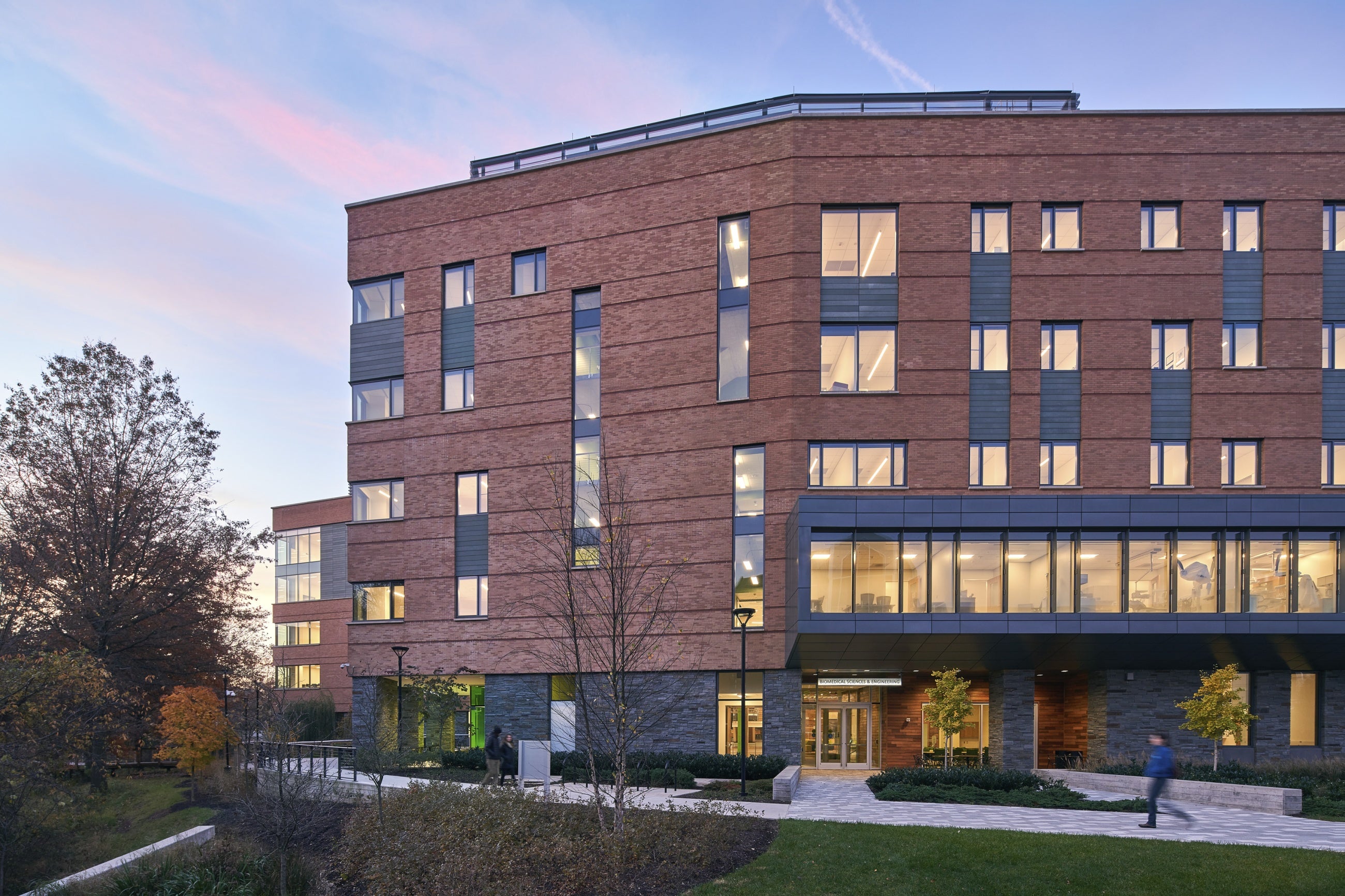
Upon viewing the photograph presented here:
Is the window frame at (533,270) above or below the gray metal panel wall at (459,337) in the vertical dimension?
above

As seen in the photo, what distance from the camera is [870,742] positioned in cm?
3241

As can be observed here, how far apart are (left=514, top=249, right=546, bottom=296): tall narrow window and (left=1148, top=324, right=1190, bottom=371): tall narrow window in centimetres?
2165

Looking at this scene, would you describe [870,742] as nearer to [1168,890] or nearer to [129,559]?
[1168,890]

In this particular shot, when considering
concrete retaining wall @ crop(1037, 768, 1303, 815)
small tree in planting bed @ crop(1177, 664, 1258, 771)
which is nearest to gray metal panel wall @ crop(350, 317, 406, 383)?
concrete retaining wall @ crop(1037, 768, 1303, 815)

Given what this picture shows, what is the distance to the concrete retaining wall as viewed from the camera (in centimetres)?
1881

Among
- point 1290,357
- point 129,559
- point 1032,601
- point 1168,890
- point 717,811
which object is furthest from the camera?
point 129,559

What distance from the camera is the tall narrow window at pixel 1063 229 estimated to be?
98.8ft

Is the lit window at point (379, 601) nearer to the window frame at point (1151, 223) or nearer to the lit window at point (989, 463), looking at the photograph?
the lit window at point (989, 463)

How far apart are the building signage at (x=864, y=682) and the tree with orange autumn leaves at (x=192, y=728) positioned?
69.0 feet

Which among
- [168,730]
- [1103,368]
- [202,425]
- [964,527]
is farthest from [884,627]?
[202,425]

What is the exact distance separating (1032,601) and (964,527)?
3026 mm

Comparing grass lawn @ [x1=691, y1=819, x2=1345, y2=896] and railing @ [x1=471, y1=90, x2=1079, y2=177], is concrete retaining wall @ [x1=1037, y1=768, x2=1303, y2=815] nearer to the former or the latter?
grass lawn @ [x1=691, y1=819, x2=1345, y2=896]

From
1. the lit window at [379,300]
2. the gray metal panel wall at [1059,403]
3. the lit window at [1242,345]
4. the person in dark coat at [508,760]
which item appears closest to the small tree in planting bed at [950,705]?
the gray metal panel wall at [1059,403]

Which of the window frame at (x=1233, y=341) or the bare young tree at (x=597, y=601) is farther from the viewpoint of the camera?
the window frame at (x=1233, y=341)
